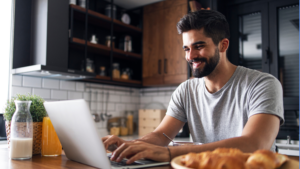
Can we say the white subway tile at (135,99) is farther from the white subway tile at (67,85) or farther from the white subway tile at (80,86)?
the white subway tile at (67,85)

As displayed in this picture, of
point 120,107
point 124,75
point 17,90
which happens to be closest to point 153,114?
point 120,107

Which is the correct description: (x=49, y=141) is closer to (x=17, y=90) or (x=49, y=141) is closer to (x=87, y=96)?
(x=17, y=90)

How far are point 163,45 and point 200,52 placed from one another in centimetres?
195

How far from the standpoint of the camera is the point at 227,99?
1.47 metres

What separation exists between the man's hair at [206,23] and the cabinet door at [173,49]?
167cm

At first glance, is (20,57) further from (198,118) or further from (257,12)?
(257,12)

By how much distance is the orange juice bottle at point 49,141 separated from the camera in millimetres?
1209

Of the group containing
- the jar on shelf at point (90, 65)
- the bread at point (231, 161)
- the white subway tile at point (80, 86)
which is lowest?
the bread at point (231, 161)

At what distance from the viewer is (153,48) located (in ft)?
11.5

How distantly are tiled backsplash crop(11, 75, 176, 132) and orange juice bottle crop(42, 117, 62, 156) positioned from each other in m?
1.51

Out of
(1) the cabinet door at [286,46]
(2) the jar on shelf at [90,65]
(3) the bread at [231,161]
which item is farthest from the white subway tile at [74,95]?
(3) the bread at [231,161]

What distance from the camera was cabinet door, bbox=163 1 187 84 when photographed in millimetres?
3229

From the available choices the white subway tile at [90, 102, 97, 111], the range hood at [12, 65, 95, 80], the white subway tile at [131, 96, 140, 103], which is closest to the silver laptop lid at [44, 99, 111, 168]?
the range hood at [12, 65, 95, 80]

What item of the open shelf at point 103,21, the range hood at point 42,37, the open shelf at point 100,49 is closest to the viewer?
the range hood at point 42,37
